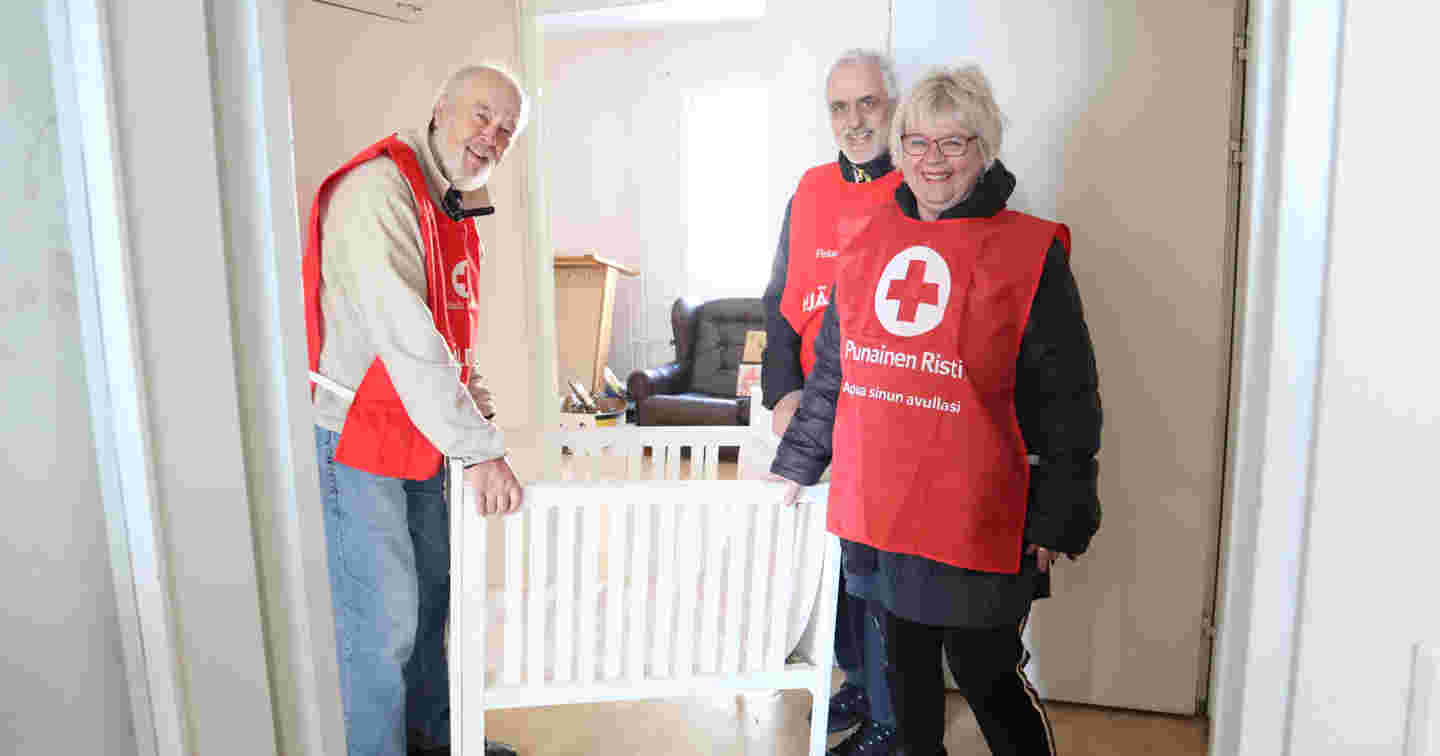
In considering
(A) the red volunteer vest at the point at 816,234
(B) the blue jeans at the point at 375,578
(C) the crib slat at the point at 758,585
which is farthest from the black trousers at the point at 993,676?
(B) the blue jeans at the point at 375,578

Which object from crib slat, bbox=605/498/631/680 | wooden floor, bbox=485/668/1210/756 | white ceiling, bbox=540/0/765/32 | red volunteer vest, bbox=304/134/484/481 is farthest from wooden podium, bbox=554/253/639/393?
crib slat, bbox=605/498/631/680

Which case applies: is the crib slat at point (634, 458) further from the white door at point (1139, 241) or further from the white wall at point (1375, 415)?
the white wall at point (1375, 415)

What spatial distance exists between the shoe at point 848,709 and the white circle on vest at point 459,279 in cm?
120

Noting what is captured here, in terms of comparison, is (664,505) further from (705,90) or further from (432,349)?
(705,90)

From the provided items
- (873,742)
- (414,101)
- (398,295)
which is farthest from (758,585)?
(414,101)

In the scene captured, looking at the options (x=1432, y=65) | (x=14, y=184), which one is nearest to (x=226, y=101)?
(x=14, y=184)

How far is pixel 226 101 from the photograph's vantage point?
491 mm

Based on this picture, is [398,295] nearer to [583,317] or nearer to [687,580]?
[687,580]

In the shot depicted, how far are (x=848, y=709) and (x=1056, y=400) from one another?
3.36 ft

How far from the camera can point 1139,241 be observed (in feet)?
6.41

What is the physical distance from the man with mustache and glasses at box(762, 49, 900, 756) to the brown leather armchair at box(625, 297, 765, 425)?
3.27m

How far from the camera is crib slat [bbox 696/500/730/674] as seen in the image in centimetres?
134

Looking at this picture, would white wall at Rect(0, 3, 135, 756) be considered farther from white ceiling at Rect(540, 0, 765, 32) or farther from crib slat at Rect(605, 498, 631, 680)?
white ceiling at Rect(540, 0, 765, 32)

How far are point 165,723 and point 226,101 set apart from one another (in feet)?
1.18
